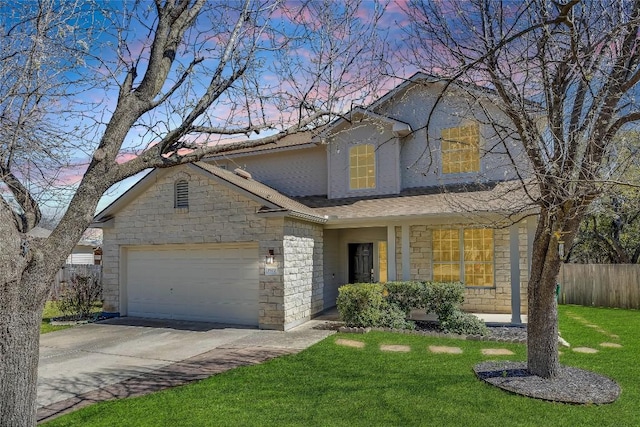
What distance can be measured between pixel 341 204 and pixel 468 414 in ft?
30.3

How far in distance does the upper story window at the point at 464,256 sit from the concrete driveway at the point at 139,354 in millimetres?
4442

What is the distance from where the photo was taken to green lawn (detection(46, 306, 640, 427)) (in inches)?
205

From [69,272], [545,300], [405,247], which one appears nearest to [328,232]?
[405,247]

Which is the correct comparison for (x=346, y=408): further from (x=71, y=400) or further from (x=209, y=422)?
(x=71, y=400)

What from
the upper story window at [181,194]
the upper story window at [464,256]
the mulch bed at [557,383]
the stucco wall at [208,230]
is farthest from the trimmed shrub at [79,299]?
the mulch bed at [557,383]

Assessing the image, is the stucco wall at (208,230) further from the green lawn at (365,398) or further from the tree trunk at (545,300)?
the tree trunk at (545,300)

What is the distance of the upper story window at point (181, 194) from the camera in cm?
1245

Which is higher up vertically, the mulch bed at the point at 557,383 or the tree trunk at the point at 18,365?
the tree trunk at the point at 18,365

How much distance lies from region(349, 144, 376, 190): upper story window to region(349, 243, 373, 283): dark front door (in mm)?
2087

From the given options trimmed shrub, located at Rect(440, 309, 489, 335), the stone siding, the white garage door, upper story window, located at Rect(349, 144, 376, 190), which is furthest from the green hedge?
upper story window, located at Rect(349, 144, 376, 190)

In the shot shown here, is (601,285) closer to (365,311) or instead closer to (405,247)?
(405,247)

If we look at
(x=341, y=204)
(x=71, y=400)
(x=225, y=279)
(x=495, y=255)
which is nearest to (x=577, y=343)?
(x=495, y=255)

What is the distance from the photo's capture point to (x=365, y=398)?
593 cm

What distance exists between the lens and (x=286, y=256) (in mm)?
11141
